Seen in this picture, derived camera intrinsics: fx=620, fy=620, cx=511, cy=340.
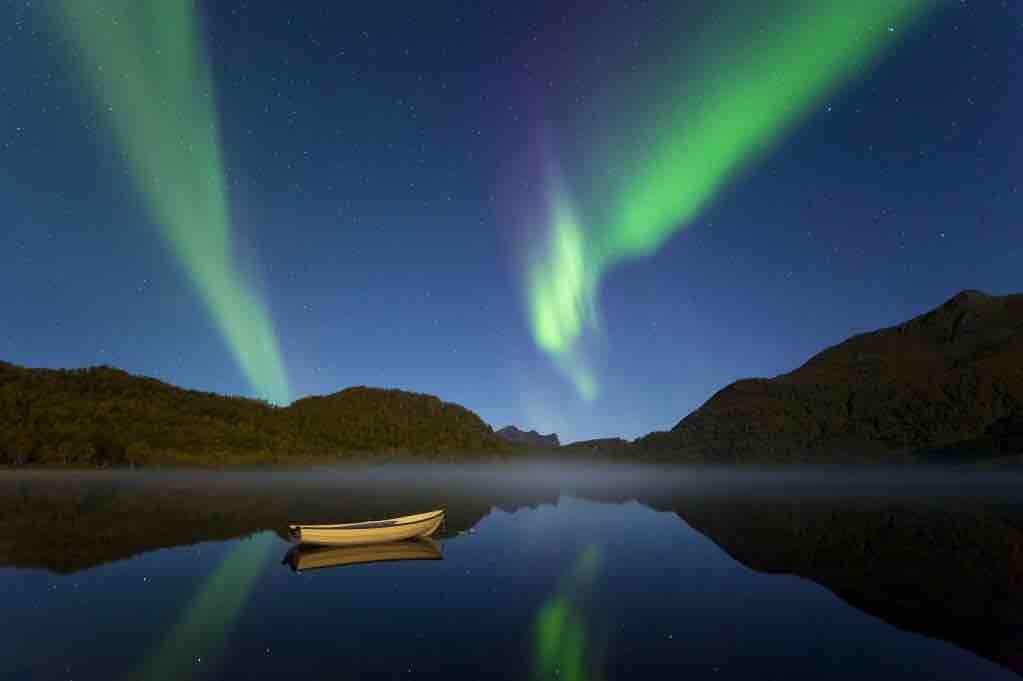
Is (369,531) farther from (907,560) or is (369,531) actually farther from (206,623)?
(907,560)

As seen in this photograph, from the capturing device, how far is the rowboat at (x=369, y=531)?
147 feet

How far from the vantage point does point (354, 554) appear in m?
47.3

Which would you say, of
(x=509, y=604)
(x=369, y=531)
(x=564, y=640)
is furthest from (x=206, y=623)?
(x=369, y=531)

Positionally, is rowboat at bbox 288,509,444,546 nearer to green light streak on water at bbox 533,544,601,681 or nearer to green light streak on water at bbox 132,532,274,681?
green light streak on water at bbox 132,532,274,681

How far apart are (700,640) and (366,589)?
63.6 ft

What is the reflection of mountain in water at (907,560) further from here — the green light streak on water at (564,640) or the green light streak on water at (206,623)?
the green light streak on water at (206,623)

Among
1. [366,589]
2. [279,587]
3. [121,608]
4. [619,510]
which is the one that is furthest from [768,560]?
[619,510]

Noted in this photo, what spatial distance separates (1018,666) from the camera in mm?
24250

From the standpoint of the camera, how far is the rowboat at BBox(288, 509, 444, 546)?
44781mm

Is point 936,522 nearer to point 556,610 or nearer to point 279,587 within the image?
point 556,610

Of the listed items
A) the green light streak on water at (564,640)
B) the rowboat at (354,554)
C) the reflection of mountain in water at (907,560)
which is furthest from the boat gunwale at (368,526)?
the reflection of mountain in water at (907,560)

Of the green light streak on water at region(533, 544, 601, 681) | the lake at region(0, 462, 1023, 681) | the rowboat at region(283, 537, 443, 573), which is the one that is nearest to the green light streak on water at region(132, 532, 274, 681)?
the lake at region(0, 462, 1023, 681)

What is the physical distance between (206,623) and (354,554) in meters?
19.1

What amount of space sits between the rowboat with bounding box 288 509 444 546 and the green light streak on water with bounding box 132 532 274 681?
3544mm
